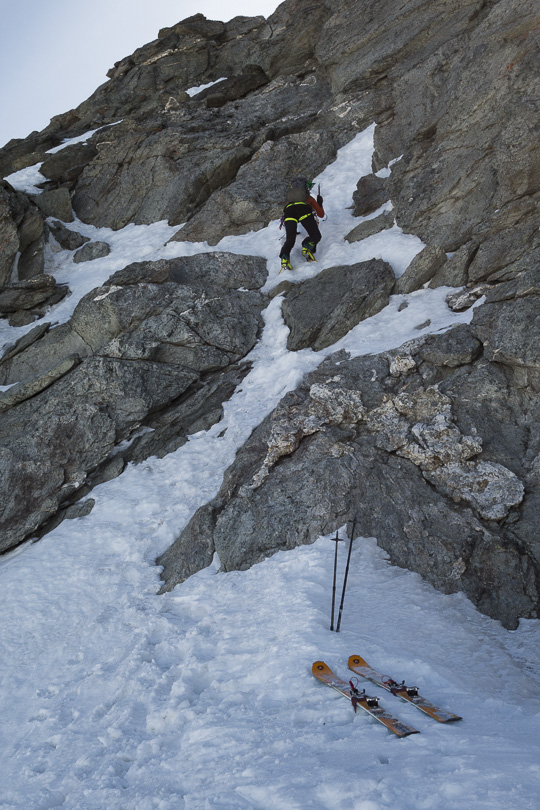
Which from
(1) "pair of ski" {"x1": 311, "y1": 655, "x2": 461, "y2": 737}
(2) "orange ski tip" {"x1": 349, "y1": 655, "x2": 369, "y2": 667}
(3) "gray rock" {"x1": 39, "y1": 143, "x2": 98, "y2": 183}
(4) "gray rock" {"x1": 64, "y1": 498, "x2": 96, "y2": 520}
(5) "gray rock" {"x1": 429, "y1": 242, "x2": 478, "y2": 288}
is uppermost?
(3) "gray rock" {"x1": 39, "y1": 143, "x2": 98, "y2": 183}

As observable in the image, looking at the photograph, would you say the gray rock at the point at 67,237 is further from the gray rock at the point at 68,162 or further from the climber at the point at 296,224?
the climber at the point at 296,224

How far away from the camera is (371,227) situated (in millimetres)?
16125

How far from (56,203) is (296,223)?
39.8 ft

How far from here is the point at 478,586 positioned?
7.77 m

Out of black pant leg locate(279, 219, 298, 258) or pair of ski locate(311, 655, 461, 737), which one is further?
black pant leg locate(279, 219, 298, 258)

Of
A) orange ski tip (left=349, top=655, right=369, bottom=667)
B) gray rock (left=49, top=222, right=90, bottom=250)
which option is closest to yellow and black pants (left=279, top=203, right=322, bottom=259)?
gray rock (left=49, top=222, right=90, bottom=250)

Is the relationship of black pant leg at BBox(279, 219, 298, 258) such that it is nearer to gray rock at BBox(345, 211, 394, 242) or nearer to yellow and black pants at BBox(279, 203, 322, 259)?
yellow and black pants at BBox(279, 203, 322, 259)

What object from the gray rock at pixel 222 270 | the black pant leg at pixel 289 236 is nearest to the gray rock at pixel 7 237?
the gray rock at pixel 222 270

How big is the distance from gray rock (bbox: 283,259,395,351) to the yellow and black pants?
64.9 inches

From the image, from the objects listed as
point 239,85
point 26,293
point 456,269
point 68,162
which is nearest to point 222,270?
point 26,293

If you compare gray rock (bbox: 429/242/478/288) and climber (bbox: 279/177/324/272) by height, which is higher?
climber (bbox: 279/177/324/272)

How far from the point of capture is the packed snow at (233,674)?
404cm

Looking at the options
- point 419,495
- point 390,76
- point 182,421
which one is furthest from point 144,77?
point 419,495

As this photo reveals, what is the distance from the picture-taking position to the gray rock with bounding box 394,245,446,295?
12977 mm
